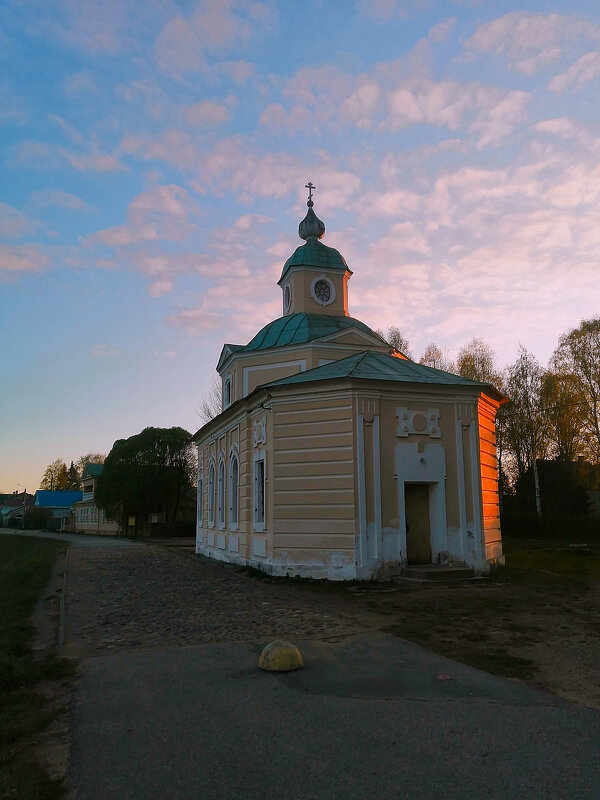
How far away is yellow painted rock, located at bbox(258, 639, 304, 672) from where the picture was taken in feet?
23.1

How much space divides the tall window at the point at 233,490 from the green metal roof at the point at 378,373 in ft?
19.1

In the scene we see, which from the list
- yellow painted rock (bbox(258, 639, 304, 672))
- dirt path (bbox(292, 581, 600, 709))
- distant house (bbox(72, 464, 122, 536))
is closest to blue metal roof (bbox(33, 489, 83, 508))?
distant house (bbox(72, 464, 122, 536))

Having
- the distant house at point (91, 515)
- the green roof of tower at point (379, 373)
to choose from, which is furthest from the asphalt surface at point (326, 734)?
the distant house at point (91, 515)

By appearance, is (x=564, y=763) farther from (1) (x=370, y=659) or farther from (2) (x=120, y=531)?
(2) (x=120, y=531)

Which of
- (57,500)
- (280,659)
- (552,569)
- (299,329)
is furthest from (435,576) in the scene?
(57,500)

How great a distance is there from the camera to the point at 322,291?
24.0 metres

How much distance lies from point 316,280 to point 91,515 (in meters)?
50.5

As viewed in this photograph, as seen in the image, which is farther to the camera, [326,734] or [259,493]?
[259,493]

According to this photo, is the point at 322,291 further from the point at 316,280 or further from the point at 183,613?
the point at 183,613

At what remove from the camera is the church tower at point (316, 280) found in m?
23.7

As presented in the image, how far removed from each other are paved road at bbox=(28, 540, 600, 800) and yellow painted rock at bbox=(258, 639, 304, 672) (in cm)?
13

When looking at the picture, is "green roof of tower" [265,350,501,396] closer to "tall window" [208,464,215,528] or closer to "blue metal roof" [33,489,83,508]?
"tall window" [208,464,215,528]

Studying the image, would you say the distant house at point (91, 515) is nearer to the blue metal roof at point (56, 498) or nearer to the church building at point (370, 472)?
the blue metal roof at point (56, 498)

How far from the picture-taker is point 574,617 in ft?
35.1
